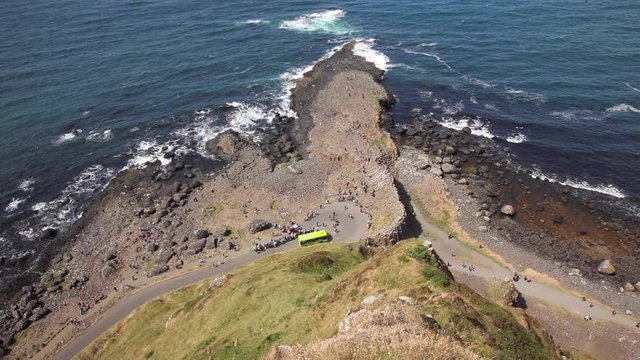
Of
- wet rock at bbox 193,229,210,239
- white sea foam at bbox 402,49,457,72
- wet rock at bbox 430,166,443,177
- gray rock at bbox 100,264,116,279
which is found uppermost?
white sea foam at bbox 402,49,457,72

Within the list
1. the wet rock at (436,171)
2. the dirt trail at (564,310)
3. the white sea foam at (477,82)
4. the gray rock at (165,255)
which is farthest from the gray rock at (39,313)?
the white sea foam at (477,82)

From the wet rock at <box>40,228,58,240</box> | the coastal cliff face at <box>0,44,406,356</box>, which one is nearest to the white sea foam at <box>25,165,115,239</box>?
the wet rock at <box>40,228,58,240</box>

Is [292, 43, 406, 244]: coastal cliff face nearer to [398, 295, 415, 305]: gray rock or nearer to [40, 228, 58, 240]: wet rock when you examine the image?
[398, 295, 415, 305]: gray rock

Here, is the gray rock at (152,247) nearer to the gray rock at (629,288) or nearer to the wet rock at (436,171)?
the wet rock at (436,171)

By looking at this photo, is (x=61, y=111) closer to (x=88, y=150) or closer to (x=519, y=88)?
(x=88, y=150)

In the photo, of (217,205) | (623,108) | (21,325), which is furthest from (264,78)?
(623,108)

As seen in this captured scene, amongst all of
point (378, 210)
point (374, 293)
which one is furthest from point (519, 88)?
point (374, 293)

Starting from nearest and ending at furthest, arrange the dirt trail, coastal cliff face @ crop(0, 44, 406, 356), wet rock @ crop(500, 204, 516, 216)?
the dirt trail → coastal cliff face @ crop(0, 44, 406, 356) → wet rock @ crop(500, 204, 516, 216)
